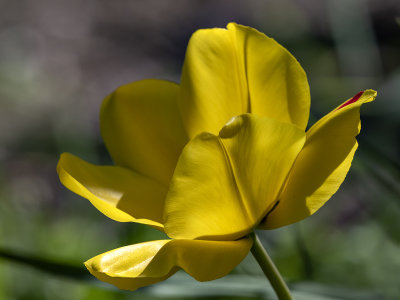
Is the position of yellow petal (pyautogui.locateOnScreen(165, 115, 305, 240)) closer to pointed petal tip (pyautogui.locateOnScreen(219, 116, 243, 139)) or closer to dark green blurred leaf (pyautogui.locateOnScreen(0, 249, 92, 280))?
pointed petal tip (pyautogui.locateOnScreen(219, 116, 243, 139))

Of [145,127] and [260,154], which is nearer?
[260,154]

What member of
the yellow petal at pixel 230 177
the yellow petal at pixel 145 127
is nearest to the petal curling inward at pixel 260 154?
the yellow petal at pixel 230 177

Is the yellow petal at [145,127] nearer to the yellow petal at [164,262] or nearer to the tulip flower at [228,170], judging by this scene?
the tulip flower at [228,170]

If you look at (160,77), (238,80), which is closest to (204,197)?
(238,80)

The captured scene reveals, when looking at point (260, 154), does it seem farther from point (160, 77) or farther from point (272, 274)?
point (160, 77)

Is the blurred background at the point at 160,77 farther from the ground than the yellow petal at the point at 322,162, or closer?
closer

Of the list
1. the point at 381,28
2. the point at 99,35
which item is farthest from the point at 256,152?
the point at 99,35

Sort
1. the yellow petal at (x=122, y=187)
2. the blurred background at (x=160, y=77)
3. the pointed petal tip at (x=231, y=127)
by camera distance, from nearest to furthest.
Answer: the pointed petal tip at (x=231, y=127) < the yellow petal at (x=122, y=187) < the blurred background at (x=160, y=77)
